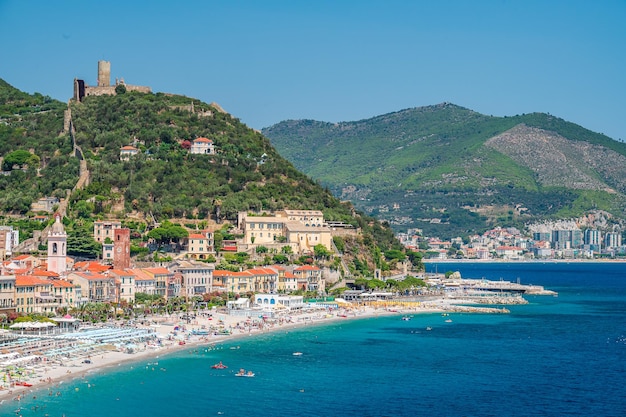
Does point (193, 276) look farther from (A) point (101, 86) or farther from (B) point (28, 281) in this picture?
(A) point (101, 86)

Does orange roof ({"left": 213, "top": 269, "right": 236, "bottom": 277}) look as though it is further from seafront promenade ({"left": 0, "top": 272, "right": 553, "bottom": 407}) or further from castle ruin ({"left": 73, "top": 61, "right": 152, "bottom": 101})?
castle ruin ({"left": 73, "top": 61, "right": 152, "bottom": 101})

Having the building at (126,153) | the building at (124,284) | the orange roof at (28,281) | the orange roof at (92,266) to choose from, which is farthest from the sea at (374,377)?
the building at (126,153)

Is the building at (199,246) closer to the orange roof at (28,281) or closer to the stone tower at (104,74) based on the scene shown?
the orange roof at (28,281)

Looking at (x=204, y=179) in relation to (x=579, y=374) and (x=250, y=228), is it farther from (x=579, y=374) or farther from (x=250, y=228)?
(x=579, y=374)

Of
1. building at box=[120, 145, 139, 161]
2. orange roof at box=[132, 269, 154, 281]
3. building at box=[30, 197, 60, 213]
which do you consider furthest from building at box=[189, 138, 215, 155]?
orange roof at box=[132, 269, 154, 281]

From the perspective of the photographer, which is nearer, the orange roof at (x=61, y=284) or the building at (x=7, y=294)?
the building at (x=7, y=294)

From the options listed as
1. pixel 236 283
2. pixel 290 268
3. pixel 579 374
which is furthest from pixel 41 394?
pixel 290 268
